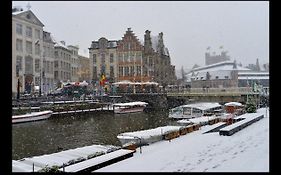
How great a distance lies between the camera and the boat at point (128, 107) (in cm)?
2623

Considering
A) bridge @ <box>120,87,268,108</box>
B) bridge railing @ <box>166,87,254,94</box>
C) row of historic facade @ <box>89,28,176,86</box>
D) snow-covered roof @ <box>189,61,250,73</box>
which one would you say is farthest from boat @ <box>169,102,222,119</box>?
snow-covered roof @ <box>189,61,250,73</box>

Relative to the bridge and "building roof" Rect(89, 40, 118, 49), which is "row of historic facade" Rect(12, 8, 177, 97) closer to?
"building roof" Rect(89, 40, 118, 49)

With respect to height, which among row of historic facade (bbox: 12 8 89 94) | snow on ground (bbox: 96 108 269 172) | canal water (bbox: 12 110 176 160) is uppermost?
row of historic facade (bbox: 12 8 89 94)

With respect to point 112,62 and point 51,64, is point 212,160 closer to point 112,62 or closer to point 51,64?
point 51,64

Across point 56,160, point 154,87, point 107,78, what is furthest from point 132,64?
point 56,160

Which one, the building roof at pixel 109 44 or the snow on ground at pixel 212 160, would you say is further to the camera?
the building roof at pixel 109 44

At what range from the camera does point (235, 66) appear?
38.0m

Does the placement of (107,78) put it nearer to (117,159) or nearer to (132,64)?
(132,64)

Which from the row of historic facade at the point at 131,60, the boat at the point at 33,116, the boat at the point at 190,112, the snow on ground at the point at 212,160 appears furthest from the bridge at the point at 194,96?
the snow on ground at the point at 212,160

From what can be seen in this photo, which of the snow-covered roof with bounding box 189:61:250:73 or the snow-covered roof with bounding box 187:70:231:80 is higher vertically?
the snow-covered roof with bounding box 189:61:250:73

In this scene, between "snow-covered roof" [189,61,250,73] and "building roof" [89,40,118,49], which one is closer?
"building roof" [89,40,118,49]

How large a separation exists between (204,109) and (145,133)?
12.6 meters

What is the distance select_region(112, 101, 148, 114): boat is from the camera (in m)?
26.2

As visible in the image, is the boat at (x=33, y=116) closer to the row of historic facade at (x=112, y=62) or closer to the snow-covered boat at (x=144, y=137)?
the row of historic facade at (x=112, y=62)
